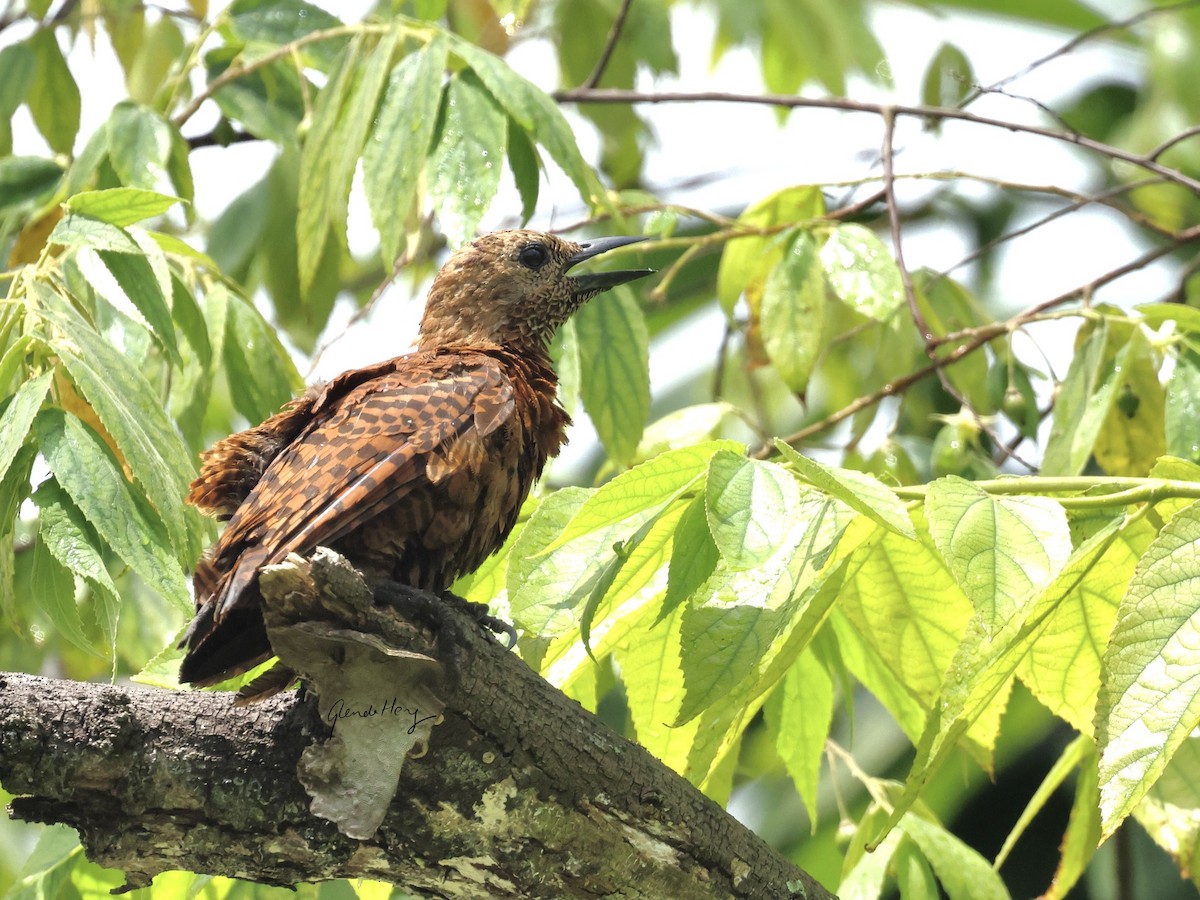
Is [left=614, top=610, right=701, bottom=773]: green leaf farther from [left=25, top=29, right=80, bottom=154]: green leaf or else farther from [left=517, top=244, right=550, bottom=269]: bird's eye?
[left=25, top=29, right=80, bottom=154]: green leaf

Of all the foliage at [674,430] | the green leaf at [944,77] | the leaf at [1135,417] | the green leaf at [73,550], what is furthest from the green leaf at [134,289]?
the green leaf at [944,77]

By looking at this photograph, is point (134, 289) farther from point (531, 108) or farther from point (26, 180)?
point (26, 180)

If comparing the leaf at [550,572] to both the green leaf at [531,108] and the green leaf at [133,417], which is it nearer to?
the green leaf at [133,417]

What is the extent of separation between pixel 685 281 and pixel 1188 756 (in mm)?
5575

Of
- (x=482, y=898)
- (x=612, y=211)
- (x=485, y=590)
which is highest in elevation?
(x=612, y=211)

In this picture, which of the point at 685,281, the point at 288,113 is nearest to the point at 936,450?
the point at 288,113

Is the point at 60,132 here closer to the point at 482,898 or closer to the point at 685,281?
the point at 482,898

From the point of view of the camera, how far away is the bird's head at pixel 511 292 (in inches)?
148

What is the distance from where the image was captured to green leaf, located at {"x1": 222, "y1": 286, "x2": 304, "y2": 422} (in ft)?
11.2

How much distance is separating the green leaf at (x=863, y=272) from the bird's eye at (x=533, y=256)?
2.44ft

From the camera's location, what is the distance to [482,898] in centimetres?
247

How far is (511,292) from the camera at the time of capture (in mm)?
3803

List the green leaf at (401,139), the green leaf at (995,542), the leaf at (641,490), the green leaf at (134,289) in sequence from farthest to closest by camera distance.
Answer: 1. the green leaf at (401,139)
2. the green leaf at (134,289)
3. the leaf at (641,490)
4. the green leaf at (995,542)

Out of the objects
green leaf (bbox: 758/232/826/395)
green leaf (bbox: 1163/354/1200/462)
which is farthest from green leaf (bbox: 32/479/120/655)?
green leaf (bbox: 1163/354/1200/462)
